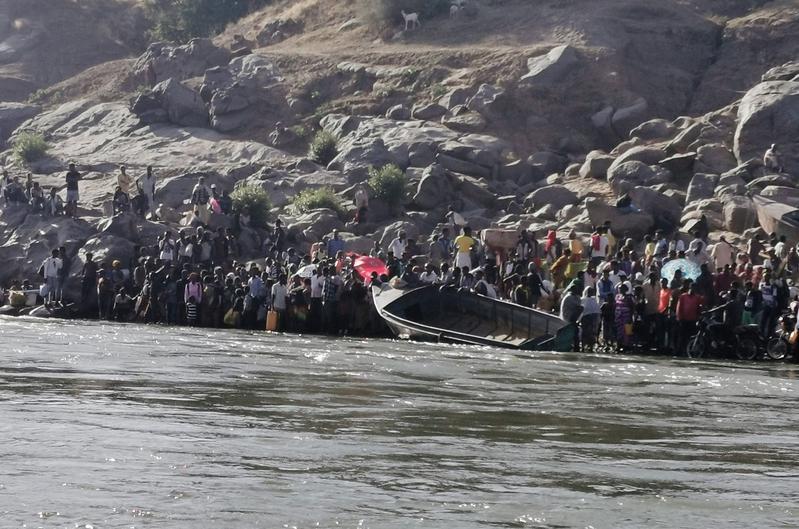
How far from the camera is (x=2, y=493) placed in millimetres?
9836

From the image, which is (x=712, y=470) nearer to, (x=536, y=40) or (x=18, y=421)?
(x=18, y=421)

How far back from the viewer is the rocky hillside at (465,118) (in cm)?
3766

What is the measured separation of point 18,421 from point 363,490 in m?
4.18

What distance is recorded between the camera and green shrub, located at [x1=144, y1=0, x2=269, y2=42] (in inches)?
2613

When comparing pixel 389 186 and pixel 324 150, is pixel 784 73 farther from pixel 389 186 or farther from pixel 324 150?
pixel 324 150

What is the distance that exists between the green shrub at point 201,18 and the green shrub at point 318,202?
27729 mm

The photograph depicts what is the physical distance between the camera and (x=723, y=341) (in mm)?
23359

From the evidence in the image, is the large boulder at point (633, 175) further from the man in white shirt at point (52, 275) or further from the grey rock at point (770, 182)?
the man in white shirt at point (52, 275)

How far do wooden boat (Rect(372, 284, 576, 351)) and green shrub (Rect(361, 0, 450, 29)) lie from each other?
28.4 metres

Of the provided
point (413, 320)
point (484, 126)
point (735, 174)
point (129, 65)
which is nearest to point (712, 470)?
point (413, 320)

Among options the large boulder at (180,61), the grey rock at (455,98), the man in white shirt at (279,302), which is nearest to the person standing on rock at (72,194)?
the man in white shirt at (279,302)

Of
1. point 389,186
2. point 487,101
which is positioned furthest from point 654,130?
point 389,186

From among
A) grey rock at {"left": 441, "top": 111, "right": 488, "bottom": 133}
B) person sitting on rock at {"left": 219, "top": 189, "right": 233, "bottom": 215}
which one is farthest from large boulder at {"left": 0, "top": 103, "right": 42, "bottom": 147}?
person sitting on rock at {"left": 219, "top": 189, "right": 233, "bottom": 215}

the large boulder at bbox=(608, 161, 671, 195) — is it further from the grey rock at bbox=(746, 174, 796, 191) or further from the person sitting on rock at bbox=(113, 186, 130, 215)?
the person sitting on rock at bbox=(113, 186, 130, 215)
